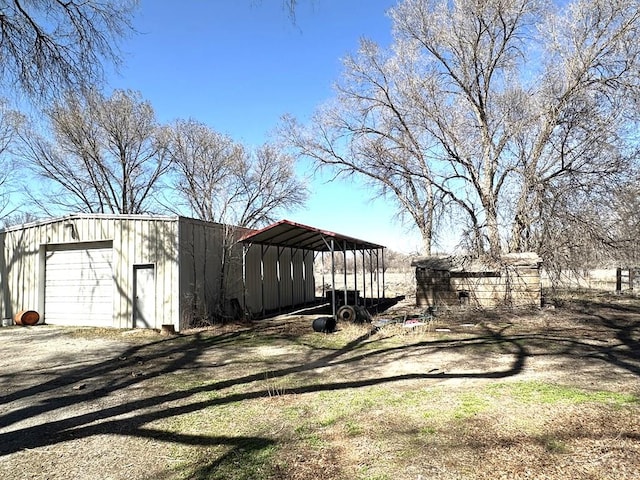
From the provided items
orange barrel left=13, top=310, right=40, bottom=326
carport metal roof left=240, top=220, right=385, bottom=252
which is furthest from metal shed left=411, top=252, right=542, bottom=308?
orange barrel left=13, top=310, right=40, bottom=326

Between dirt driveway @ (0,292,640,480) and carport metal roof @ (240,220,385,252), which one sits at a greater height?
carport metal roof @ (240,220,385,252)

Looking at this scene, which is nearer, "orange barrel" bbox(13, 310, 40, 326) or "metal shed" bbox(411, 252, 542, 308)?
"orange barrel" bbox(13, 310, 40, 326)

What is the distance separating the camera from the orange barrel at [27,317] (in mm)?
12738

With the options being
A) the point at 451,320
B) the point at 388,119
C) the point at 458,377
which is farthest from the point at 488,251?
the point at 458,377

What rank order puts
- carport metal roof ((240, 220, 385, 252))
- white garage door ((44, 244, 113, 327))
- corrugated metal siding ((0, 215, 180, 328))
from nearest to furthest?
corrugated metal siding ((0, 215, 180, 328)) < white garage door ((44, 244, 113, 327)) < carport metal roof ((240, 220, 385, 252))

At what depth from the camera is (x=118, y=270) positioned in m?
12.1

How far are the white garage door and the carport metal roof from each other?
400 cm

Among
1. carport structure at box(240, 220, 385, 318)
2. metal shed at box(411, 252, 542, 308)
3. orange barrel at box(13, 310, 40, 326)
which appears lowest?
orange barrel at box(13, 310, 40, 326)

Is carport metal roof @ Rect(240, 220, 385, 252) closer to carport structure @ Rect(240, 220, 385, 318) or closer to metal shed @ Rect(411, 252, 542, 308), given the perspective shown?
carport structure @ Rect(240, 220, 385, 318)

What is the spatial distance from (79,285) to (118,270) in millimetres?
1674

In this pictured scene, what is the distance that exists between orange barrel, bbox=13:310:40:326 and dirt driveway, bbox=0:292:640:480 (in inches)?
48.2

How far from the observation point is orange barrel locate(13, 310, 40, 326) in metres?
12.7

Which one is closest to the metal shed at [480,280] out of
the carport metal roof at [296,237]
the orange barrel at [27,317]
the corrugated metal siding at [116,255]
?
A: the carport metal roof at [296,237]

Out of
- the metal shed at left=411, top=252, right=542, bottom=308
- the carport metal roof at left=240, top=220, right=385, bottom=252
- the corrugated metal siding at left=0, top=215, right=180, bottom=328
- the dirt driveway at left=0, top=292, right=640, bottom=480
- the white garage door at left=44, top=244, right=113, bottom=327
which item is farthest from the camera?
the metal shed at left=411, top=252, right=542, bottom=308
